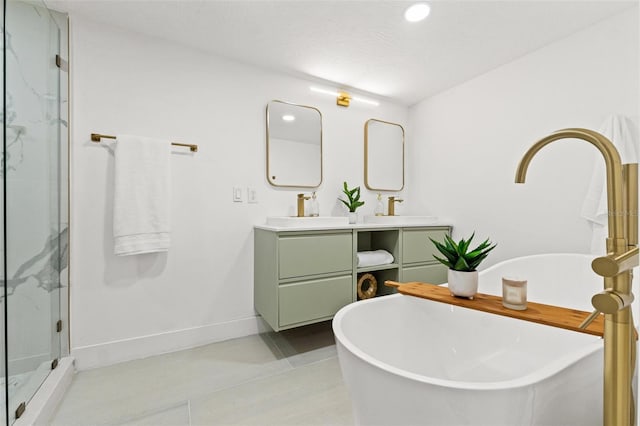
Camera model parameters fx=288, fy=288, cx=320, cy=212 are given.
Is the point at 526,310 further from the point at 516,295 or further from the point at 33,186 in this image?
the point at 33,186

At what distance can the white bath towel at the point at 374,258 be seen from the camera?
2127mm

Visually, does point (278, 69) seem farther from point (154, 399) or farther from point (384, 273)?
point (154, 399)

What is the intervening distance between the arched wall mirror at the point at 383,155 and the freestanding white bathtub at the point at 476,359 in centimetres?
143

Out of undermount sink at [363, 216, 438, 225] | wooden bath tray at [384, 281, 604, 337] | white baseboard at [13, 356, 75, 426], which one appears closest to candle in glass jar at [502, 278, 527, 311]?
wooden bath tray at [384, 281, 604, 337]

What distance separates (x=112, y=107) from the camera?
1.80 metres

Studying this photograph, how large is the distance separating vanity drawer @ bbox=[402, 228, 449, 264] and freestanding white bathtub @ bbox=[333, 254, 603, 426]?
32.2 inches

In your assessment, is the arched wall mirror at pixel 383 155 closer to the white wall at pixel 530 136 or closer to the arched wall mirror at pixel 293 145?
the white wall at pixel 530 136

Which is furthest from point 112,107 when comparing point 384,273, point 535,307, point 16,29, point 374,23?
point 535,307

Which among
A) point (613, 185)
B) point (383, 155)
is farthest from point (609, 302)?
point (383, 155)

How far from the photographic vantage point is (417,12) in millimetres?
1621

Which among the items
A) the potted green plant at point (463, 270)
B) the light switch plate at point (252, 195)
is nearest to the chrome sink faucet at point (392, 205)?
the light switch plate at point (252, 195)

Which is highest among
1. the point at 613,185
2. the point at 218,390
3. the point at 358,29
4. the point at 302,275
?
the point at 358,29

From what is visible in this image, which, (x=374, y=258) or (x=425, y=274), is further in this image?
(x=425, y=274)

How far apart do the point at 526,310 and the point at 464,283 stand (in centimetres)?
19
